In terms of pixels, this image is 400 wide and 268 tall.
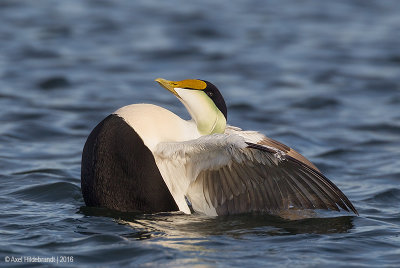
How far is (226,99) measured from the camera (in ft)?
35.8

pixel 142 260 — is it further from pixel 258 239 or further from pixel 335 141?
pixel 335 141

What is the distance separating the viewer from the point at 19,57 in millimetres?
12656

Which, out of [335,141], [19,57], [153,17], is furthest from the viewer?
[153,17]

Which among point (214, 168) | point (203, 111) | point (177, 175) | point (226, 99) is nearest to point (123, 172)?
point (177, 175)

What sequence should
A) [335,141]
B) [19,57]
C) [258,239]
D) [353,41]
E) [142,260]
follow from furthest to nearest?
1. [353,41]
2. [19,57]
3. [335,141]
4. [258,239]
5. [142,260]

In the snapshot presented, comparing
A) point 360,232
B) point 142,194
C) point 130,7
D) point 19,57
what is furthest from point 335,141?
point 130,7

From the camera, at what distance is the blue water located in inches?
212

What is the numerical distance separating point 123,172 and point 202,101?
0.80 meters

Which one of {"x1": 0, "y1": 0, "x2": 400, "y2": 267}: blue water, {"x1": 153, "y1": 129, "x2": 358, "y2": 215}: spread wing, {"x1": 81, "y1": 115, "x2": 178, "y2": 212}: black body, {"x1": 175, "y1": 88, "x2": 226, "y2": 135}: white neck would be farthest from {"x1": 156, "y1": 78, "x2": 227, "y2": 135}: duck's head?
{"x1": 0, "y1": 0, "x2": 400, "y2": 267}: blue water

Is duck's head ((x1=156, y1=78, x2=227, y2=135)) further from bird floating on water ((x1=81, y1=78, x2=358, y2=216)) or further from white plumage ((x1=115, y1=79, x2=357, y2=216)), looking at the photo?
bird floating on water ((x1=81, y1=78, x2=358, y2=216))

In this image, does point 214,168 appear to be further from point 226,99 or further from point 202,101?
point 226,99

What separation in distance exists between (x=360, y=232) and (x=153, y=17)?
10329 millimetres

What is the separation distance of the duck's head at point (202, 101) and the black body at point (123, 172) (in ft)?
1.64

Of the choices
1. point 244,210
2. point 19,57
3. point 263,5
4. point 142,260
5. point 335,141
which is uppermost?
point 263,5
